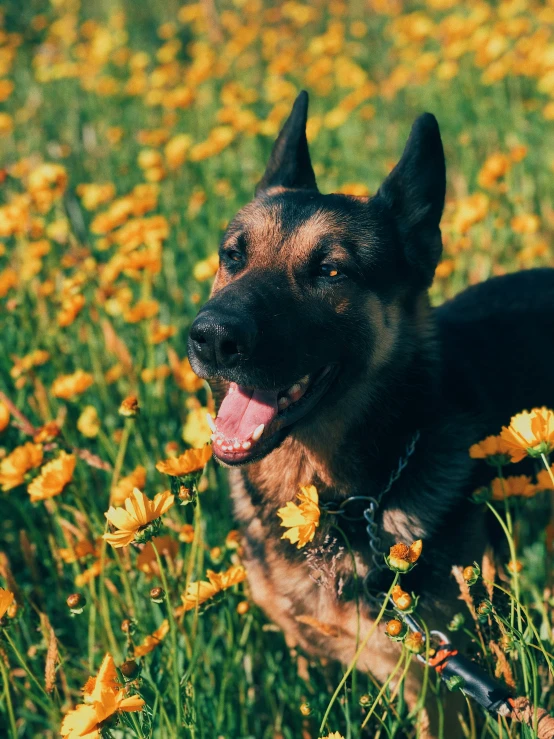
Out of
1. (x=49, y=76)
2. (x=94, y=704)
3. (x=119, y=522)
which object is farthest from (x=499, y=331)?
(x=49, y=76)

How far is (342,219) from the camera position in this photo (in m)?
2.61

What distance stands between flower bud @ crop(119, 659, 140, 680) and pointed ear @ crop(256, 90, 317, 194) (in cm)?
212

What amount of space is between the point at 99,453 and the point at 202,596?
1.70 metres

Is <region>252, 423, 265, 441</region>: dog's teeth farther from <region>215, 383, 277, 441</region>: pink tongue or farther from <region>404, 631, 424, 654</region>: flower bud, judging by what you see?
<region>404, 631, 424, 654</region>: flower bud

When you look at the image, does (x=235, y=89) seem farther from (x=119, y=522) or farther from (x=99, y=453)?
(x=119, y=522)

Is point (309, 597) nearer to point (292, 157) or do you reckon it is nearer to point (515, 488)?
point (515, 488)

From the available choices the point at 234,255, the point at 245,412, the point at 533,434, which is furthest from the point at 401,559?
the point at 234,255

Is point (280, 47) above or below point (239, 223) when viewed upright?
above

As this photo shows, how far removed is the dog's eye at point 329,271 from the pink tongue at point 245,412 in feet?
1.57

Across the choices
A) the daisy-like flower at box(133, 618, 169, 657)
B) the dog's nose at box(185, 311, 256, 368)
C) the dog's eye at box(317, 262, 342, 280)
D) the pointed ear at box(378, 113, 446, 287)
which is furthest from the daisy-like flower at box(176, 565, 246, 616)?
the pointed ear at box(378, 113, 446, 287)

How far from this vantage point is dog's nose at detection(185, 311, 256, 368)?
2.11 metres

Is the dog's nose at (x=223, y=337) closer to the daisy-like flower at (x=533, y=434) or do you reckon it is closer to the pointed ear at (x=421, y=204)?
the daisy-like flower at (x=533, y=434)

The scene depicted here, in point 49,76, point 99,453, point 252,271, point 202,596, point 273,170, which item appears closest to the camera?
point 202,596

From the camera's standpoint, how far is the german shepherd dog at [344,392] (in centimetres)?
225
